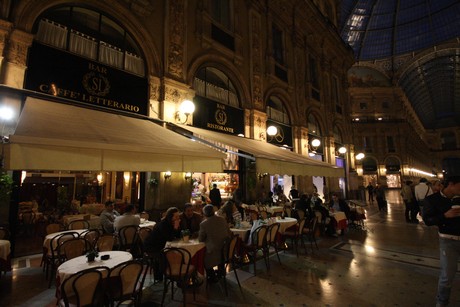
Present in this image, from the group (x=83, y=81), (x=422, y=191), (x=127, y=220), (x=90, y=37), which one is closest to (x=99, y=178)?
(x=83, y=81)

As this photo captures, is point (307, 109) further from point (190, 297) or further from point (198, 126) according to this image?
point (190, 297)

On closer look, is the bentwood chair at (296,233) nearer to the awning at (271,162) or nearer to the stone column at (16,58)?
the awning at (271,162)

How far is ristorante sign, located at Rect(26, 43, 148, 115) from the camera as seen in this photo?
5582 millimetres

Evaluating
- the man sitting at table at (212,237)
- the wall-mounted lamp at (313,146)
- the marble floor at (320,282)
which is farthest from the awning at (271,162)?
the wall-mounted lamp at (313,146)

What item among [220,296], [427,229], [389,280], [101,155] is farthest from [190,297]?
[427,229]

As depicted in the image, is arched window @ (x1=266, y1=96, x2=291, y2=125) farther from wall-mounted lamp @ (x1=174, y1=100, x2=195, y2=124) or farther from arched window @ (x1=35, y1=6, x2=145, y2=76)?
arched window @ (x1=35, y1=6, x2=145, y2=76)

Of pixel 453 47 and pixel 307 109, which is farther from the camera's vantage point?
pixel 453 47

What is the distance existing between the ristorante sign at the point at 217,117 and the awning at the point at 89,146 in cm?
331

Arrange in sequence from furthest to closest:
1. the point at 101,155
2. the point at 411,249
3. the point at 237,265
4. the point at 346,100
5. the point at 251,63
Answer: the point at 346,100, the point at 251,63, the point at 411,249, the point at 237,265, the point at 101,155

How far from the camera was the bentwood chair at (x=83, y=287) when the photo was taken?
2676 mm

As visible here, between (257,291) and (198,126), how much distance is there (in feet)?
18.9

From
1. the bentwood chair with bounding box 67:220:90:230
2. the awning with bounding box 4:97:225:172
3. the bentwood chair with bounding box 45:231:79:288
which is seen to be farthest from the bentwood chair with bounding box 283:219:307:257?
the bentwood chair with bounding box 67:220:90:230

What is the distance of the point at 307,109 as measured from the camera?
15172 mm

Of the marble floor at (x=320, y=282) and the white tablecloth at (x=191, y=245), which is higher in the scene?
the white tablecloth at (x=191, y=245)
